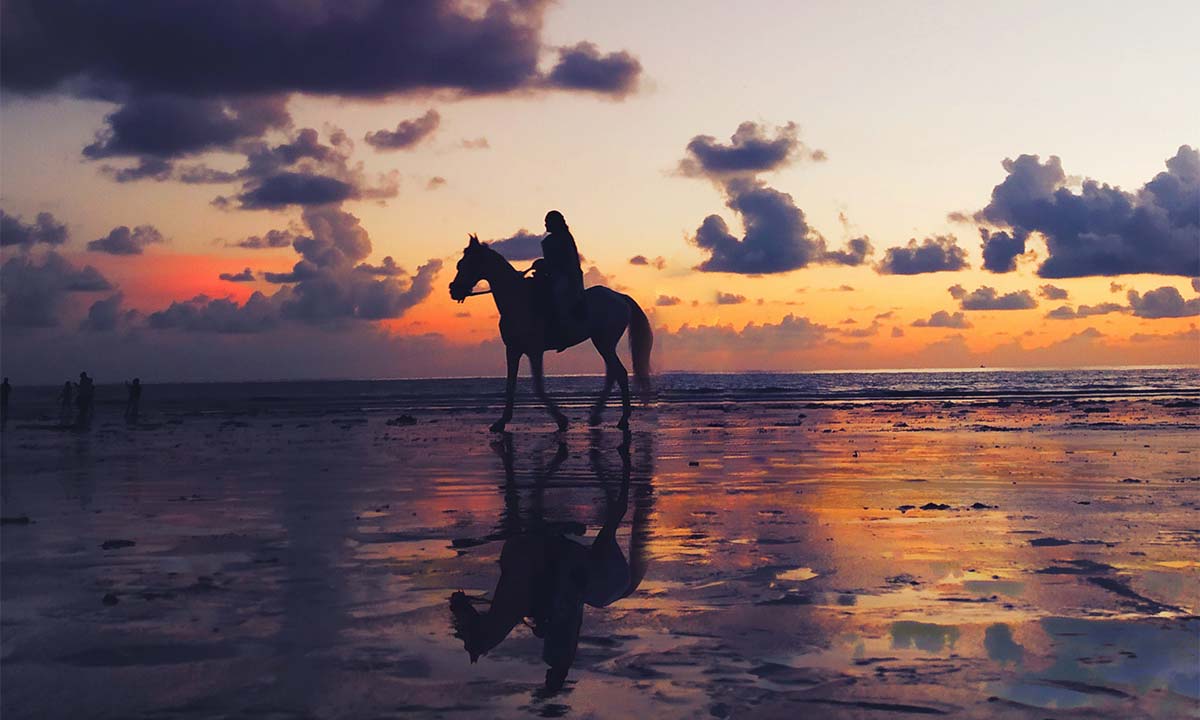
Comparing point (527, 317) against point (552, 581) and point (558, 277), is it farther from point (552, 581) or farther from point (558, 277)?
point (552, 581)

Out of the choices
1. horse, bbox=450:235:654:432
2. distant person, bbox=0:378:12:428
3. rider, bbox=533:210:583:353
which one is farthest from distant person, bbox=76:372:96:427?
rider, bbox=533:210:583:353

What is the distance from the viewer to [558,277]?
880 inches

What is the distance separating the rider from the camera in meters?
21.9

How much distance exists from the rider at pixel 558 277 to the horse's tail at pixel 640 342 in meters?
4.10

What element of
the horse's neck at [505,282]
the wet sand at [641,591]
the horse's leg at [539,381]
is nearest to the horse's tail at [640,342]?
the horse's leg at [539,381]

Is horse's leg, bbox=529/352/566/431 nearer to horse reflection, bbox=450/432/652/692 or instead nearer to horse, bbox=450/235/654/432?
horse, bbox=450/235/654/432

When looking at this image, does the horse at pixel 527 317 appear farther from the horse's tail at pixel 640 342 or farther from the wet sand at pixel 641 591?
the wet sand at pixel 641 591

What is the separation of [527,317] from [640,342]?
211 inches

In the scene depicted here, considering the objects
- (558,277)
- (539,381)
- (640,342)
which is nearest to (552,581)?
(558,277)

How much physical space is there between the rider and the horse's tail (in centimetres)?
410

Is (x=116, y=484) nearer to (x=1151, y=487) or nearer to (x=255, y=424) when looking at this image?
(x=1151, y=487)

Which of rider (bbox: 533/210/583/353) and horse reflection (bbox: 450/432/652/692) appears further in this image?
rider (bbox: 533/210/583/353)

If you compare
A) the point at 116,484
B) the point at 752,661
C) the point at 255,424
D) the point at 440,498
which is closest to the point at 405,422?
the point at 255,424

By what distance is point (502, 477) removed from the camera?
47.4 ft
